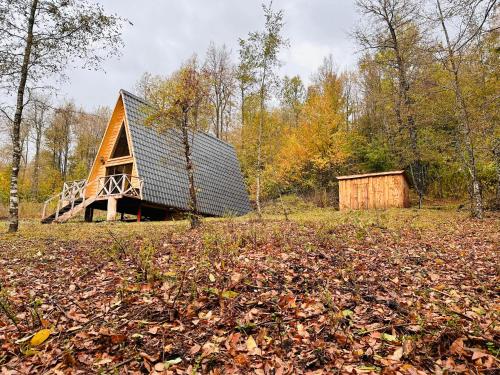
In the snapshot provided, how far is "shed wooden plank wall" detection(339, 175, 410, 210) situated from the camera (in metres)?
13.4

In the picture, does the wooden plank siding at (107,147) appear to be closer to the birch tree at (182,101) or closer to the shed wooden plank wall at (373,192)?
the birch tree at (182,101)

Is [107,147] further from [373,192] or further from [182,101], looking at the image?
[373,192]

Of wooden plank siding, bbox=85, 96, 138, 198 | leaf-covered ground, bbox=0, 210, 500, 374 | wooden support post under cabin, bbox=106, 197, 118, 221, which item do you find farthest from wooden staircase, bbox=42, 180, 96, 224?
leaf-covered ground, bbox=0, 210, 500, 374

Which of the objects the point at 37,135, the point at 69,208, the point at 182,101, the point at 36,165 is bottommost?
the point at 69,208

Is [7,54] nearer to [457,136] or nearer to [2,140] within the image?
[457,136]

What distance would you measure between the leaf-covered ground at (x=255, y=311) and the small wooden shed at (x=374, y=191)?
789 centimetres

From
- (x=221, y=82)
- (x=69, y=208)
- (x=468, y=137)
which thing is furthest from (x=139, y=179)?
(x=221, y=82)

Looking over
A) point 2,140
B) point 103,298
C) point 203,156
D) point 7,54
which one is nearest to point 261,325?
point 103,298

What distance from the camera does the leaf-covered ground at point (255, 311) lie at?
8.64ft

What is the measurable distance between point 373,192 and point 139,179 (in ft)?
31.1

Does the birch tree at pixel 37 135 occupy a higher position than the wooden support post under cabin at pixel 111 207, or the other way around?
the birch tree at pixel 37 135

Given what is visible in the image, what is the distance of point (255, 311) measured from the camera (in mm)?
3307

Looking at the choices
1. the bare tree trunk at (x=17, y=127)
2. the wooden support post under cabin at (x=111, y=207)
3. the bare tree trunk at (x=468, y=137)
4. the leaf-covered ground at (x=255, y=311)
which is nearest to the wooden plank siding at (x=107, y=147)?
the wooden support post under cabin at (x=111, y=207)

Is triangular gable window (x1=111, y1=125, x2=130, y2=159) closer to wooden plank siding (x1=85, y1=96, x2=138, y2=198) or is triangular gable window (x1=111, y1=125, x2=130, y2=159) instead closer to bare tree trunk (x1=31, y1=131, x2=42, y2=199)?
wooden plank siding (x1=85, y1=96, x2=138, y2=198)
